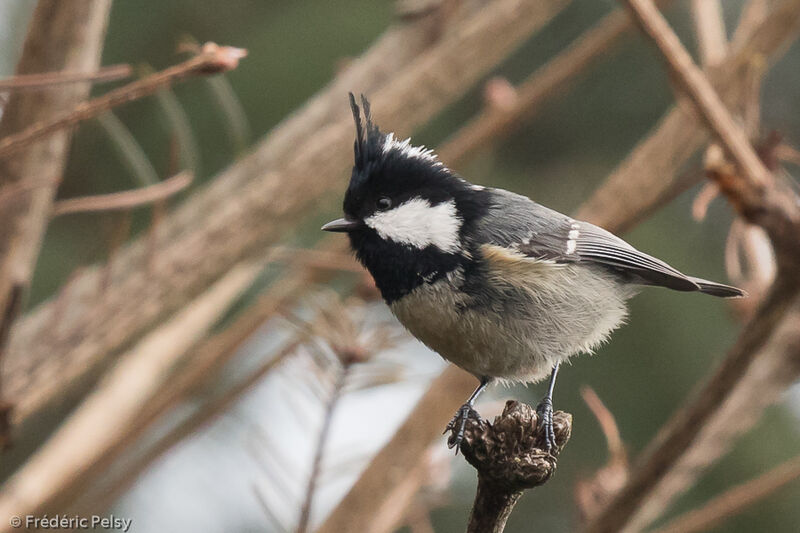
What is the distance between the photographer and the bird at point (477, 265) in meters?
1.65

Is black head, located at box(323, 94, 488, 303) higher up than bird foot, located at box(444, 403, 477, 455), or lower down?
higher up

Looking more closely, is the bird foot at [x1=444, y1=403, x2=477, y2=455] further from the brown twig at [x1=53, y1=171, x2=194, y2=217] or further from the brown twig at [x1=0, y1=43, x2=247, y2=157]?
the brown twig at [x1=0, y1=43, x2=247, y2=157]

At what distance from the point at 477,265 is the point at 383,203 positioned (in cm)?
24

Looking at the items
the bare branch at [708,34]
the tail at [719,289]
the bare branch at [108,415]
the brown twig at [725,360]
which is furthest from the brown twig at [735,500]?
the bare branch at [108,415]

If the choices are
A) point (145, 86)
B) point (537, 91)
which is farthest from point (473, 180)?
point (145, 86)

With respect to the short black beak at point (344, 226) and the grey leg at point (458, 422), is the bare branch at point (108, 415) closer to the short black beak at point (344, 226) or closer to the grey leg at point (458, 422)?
the short black beak at point (344, 226)

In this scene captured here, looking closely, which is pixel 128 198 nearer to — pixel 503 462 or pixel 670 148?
pixel 503 462

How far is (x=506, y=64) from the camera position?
3.20 metres

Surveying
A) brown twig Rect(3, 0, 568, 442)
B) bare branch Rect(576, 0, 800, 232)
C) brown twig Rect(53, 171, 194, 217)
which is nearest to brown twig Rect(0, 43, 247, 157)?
brown twig Rect(53, 171, 194, 217)

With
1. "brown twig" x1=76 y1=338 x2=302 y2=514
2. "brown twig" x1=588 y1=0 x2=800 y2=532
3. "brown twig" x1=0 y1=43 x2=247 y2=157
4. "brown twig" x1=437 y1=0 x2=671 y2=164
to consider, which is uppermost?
"brown twig" x1=437 y1=0 x2=671 y2=164

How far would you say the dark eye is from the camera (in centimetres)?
175

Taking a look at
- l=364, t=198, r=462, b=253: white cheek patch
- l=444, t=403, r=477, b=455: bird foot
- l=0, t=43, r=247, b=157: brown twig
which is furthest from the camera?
l=364, t=198, r=462, b=253: white cheek patch

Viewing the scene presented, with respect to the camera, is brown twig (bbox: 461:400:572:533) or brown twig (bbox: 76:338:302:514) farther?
brown twig (bbox: 76:338:302:514)

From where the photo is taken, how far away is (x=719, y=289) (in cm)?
179
